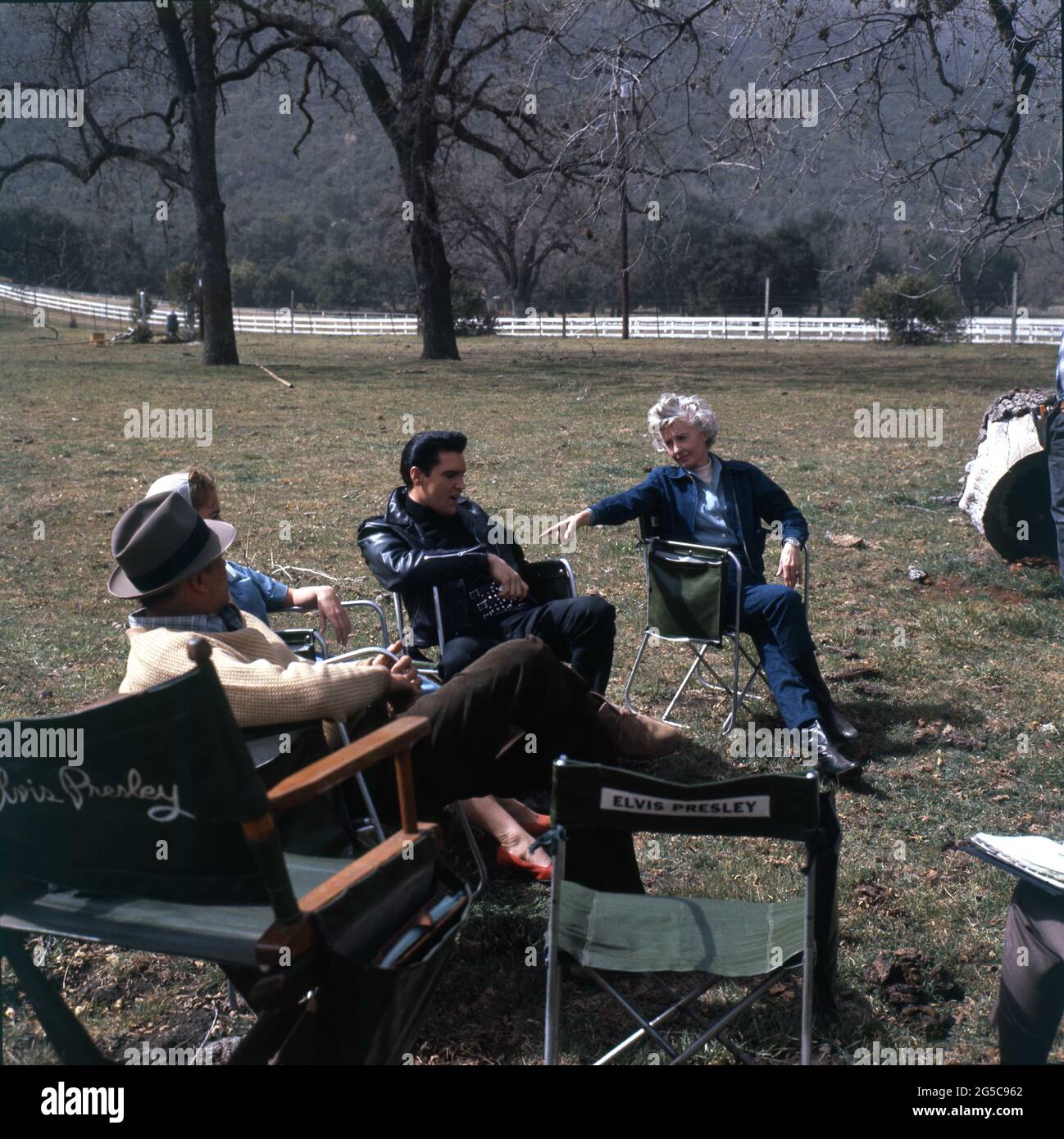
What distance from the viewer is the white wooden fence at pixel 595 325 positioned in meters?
39.0

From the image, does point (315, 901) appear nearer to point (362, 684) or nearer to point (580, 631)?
point (362, 684)

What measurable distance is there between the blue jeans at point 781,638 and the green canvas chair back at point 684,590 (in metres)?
0.08

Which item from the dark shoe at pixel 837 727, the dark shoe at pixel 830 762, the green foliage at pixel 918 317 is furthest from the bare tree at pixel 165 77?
the dark shoe at pixel 830 762

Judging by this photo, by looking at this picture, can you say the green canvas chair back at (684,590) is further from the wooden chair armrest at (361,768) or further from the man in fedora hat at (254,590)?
the wooden chair armrest at (361,768)

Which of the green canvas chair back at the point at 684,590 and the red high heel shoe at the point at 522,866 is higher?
the green canvas chair back at the point at 684,590

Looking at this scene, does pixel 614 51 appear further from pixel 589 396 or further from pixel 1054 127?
pixel 589 396

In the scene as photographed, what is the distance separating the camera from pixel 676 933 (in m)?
3.04

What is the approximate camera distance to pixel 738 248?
57.2m

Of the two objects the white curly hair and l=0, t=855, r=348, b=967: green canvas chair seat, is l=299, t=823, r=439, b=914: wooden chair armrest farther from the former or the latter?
the white curly hair

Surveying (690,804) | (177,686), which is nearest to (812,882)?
(690,804)

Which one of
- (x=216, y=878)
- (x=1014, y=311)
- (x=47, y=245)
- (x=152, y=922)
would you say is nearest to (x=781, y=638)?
(x=216, y=878)

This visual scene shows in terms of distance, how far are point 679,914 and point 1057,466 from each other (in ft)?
11.0

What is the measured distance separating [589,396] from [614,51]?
426 inches
